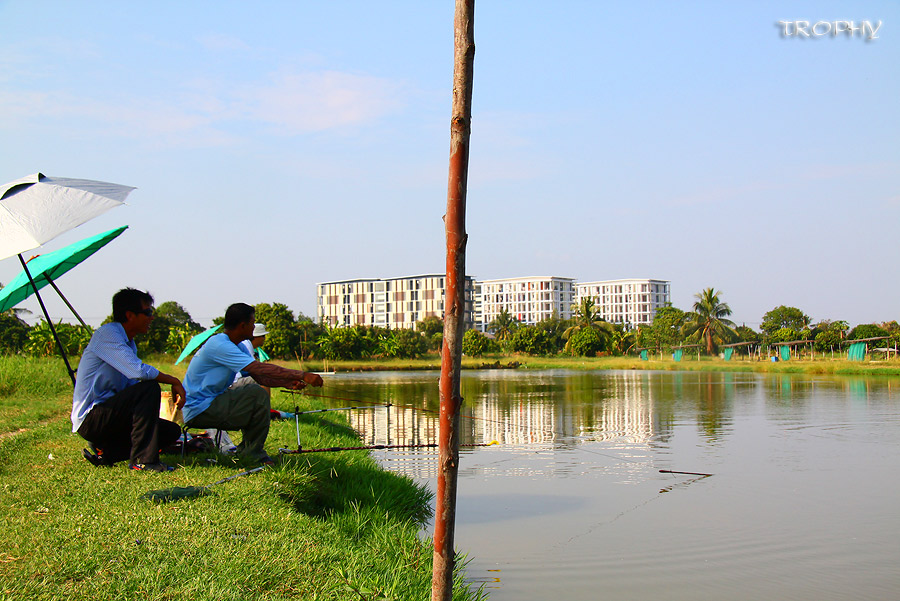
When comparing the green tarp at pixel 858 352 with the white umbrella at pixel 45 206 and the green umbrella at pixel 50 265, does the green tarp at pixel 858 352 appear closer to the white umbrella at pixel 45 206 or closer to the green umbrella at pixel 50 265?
the green umbrella at pixel 50 265

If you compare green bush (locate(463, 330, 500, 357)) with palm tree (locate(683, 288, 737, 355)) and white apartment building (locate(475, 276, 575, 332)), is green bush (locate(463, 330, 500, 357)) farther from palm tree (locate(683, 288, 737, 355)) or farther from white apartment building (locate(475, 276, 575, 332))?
white apartment building (locate(475, 276, 575, 332))

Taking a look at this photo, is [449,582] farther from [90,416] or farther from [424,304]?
[424,304]

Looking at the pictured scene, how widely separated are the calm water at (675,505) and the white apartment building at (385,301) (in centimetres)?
10843

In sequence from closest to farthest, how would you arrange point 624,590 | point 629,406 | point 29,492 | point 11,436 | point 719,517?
point 29,492 < point 624,590 < point 719,517 < point 11,436 < point 629,406

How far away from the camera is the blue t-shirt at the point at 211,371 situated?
5.82m

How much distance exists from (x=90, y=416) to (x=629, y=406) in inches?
634

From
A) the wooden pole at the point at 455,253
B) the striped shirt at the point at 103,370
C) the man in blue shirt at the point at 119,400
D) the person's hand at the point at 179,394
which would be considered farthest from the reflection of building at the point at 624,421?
the wooden pole at the point at 455,253

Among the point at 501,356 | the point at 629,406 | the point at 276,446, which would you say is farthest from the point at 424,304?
the point at 276,446

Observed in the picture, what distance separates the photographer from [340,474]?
258 inches

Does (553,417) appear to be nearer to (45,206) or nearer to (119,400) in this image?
(119,400)

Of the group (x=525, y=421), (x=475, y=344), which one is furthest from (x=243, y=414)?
(x=475, y=344)

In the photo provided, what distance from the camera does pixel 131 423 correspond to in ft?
17.9

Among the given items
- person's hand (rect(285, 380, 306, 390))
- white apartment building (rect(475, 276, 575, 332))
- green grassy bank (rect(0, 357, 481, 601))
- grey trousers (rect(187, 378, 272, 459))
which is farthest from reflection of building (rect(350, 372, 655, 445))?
white apartment building (rect(475, 276, 575, 332))

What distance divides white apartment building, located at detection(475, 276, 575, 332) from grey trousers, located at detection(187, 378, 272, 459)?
137666 mm
